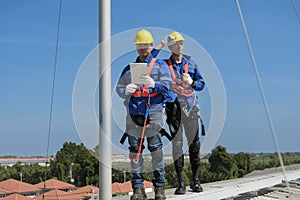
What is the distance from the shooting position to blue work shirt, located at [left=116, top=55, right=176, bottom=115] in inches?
111

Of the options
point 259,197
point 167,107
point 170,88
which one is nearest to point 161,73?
point 170,88

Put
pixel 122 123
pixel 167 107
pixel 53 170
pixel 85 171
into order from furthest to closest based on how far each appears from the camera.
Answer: pixel 53 170, pixel 85 171, pixel 167 107, pixel 122 123

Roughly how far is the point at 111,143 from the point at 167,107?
716mm

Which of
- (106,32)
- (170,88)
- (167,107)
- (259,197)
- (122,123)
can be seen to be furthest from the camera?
(259,197)

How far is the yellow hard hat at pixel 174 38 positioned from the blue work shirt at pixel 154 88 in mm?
274

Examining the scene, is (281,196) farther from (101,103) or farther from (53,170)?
(53,170)

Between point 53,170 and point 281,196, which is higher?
point 53,170

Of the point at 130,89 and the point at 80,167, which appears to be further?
the point at 80,167

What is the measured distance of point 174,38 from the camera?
3121mm

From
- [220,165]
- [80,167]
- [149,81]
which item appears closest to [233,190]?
[149,81]

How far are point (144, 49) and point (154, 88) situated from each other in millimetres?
241

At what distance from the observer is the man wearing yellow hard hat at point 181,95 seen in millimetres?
3127

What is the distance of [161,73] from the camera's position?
2.86 metres

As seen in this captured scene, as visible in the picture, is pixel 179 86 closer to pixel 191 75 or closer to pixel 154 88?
pixel 191 75
